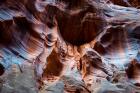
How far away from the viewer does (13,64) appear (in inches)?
391

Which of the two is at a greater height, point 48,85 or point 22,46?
point 22,46

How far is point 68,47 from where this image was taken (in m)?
14.0

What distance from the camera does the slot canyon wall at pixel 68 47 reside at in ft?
33.0

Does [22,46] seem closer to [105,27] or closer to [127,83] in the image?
[127,83]

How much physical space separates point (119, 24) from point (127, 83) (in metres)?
5.03

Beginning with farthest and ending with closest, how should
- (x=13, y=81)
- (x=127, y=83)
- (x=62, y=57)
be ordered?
(x=62, y=57)
(x=127, y=83)
(x=13, y=81)

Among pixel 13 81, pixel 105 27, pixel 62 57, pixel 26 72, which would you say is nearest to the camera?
pixel 13 81

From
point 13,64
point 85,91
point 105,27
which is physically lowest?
point 85,91

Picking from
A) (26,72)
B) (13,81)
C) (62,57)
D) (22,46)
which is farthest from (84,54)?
(13,81)

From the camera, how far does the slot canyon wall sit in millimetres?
10063

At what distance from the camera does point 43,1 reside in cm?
1568

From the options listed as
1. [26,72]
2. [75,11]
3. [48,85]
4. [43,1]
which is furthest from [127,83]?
[43,1]

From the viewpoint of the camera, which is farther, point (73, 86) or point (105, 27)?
point (105, 27)

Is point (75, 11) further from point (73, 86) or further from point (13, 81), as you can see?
point (13, 81)
